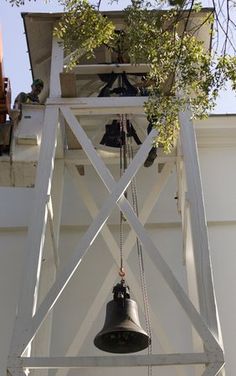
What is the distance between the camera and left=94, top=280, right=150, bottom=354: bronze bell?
199 inches

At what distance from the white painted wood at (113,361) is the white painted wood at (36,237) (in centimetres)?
16

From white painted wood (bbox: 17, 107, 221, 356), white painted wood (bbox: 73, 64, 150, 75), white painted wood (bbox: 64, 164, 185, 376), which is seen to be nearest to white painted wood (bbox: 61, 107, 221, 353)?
white painted wood (bbox: 17, 107, 221, 356)

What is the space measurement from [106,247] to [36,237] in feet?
7.63

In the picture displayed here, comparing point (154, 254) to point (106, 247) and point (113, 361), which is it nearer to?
point (113, 361)

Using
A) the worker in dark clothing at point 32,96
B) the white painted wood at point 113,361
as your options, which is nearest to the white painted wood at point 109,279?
the worker in dark clothing at point 32,96

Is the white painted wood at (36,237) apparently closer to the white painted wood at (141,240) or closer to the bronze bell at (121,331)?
the white painted wood at (141,240)

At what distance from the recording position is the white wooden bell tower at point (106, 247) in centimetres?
448

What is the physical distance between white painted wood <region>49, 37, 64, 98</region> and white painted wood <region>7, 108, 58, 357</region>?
344mm

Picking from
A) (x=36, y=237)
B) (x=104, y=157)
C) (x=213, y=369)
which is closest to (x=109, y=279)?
(x=104, y=157)

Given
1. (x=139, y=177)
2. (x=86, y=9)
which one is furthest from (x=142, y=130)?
(x=86, y=9)

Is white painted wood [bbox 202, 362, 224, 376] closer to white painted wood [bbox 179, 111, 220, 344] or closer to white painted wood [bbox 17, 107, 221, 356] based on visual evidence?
white painted wood [bbox 17, 107, 221, 356]

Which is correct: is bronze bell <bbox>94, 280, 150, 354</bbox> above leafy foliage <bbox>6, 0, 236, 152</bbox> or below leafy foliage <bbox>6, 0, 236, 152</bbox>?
below

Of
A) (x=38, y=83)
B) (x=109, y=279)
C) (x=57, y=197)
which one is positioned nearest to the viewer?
(x=109, y=279)

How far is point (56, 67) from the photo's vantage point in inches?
270
